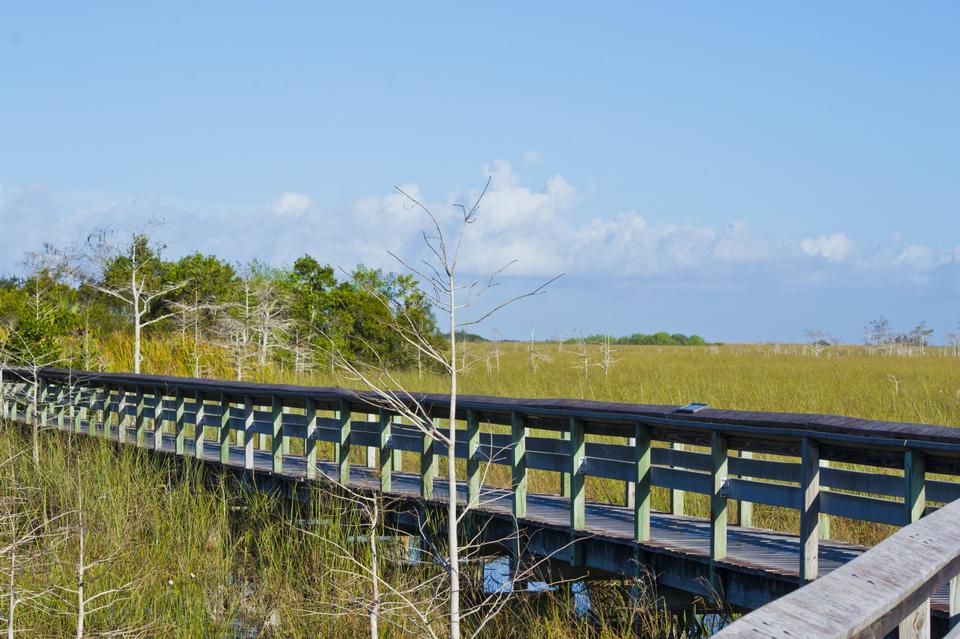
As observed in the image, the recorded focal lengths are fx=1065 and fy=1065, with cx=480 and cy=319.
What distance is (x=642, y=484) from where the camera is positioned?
289 inches

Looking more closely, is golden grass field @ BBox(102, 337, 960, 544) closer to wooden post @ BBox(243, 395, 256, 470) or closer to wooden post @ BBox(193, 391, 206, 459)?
wooden post @ BBox(243, 395, 256, 470)

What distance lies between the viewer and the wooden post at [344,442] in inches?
427

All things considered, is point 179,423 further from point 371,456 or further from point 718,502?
point 718,502

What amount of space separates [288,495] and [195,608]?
3691 millimetres

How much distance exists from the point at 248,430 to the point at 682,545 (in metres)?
6.77

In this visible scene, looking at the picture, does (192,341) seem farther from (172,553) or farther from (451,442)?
(451,442)

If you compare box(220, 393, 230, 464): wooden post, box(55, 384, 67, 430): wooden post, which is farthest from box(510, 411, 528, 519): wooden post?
box(55, 384, 67, 430): wooden post

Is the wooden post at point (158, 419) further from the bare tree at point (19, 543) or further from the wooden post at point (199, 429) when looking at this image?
the bare tree at point (19, 543)

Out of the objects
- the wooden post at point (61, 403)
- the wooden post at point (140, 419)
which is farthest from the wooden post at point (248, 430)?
the wooden post at point (61, 403)

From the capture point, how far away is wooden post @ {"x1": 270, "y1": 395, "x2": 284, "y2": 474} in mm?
11953

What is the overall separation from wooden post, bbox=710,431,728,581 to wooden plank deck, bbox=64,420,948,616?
0.31 ft

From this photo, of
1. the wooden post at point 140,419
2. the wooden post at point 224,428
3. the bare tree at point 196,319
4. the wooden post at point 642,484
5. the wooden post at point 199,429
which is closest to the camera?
the wooden post at point 642,484

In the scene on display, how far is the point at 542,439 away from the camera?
9.40 m

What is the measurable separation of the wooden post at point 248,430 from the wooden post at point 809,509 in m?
7.59
